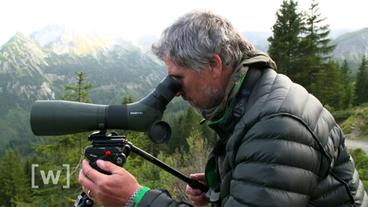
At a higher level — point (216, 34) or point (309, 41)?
point (216, 34)

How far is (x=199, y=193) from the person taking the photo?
3.03m

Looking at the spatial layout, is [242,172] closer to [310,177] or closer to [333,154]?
[310,177]

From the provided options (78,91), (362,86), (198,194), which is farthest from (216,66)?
(362,86)

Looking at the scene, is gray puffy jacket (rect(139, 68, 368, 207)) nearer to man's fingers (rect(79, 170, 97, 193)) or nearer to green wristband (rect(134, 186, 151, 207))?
green wristband (rect(134, 186, 151, 207))

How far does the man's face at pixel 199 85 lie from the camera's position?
2.39 metres

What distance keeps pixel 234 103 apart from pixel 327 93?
1268 inches

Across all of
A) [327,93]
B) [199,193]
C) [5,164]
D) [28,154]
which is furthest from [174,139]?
[28,154]

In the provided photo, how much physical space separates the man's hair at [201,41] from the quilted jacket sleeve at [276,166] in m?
0.47

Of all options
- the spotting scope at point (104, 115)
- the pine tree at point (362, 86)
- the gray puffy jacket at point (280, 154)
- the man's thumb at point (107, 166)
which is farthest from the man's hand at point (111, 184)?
the pine tree at point (362, 86)

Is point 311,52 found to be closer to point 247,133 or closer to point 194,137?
point 194,137

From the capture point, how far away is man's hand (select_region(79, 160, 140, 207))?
7.23ft

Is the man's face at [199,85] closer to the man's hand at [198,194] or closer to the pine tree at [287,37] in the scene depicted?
the man's hand at [198,194]

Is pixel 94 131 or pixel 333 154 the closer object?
pixel 333 154

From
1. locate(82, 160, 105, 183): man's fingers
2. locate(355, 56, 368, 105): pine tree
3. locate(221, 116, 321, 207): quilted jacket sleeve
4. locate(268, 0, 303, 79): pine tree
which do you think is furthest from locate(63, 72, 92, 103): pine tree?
locate(355, 56, 368, 105): pine tree
